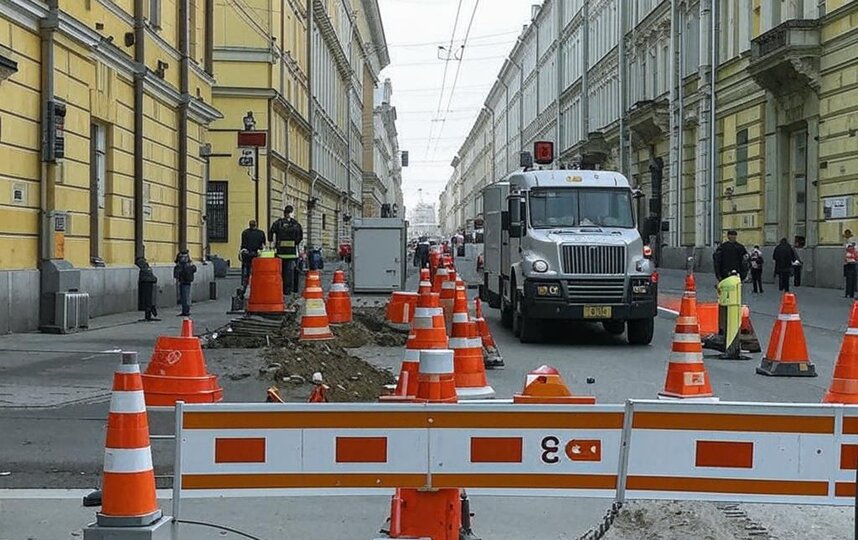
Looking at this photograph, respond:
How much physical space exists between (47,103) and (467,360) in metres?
10.4

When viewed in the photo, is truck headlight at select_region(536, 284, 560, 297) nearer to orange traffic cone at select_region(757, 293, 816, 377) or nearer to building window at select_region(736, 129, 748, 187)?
orange traffic cone at select_region(757, 293, 816, 377)

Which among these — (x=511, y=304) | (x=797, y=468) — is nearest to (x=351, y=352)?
(x=511, y=304)

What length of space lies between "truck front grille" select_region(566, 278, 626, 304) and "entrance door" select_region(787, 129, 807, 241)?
1732cm

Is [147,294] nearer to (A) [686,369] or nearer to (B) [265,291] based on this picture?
(B) [265,291]

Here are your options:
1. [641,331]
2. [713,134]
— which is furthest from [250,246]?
[713,134]

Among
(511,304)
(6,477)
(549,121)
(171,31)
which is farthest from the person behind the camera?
(549,121)

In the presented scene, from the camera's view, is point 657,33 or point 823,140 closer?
point 823,140

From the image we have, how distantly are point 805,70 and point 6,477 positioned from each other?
26.1 metres

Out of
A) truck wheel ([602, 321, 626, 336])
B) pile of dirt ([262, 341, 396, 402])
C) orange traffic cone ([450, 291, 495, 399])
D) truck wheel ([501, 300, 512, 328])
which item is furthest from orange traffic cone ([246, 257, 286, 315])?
orange traffic cone ([450, 291, 495, 399])

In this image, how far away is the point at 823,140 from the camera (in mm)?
27844

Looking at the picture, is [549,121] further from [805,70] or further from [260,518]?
[260,518]

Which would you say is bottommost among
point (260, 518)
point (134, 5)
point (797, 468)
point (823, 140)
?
point (260, 518)

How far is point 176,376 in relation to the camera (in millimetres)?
7742

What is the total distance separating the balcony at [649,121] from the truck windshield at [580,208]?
2932 centimetres
